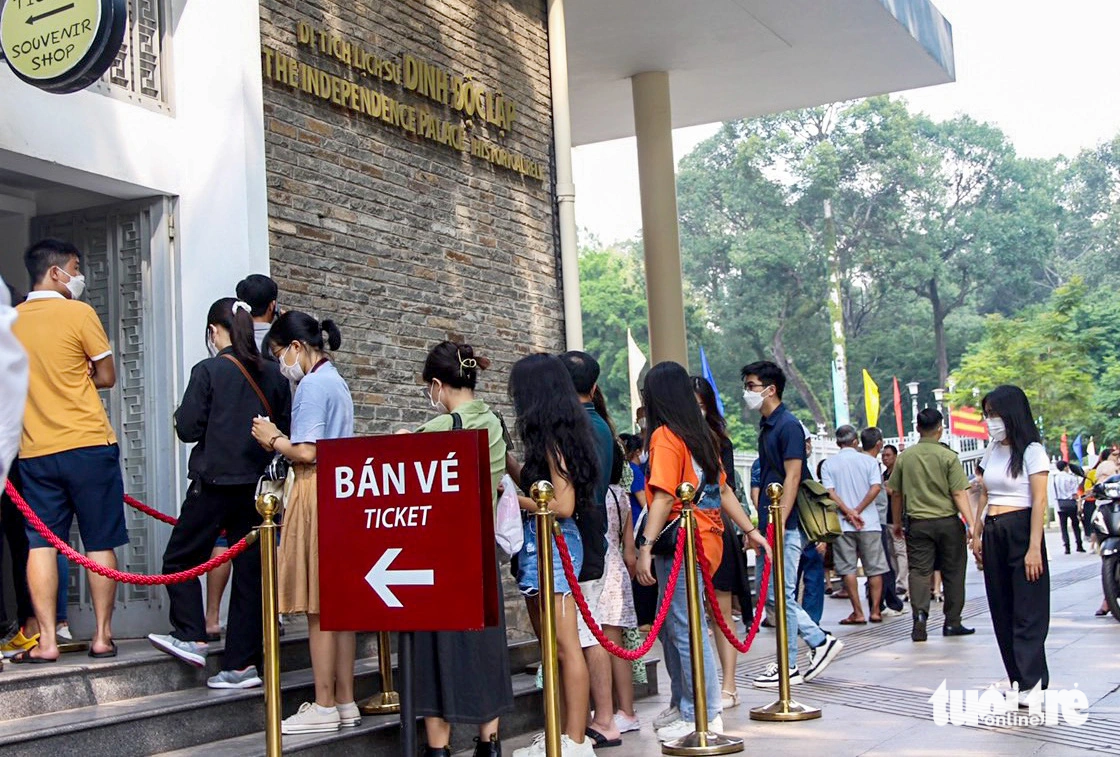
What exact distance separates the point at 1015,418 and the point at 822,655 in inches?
92.8

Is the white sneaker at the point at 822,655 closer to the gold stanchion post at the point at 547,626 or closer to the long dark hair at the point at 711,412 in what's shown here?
the long dark hair at the point at 711,412

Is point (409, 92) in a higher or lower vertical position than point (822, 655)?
higher

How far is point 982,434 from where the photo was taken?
1492 inches

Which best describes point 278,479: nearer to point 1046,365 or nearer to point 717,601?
point 717,601

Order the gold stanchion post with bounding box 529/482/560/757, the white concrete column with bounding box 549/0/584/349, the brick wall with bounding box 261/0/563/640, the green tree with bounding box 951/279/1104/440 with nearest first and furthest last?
1. the gold stanchion post with bounding box 529/482/560/757
2. the brick wall with bounding box 261/0/563/640
3. the white concrete column with bounding box 549/0/584/349
4. the green tree with bounding box 951/279/1104/440

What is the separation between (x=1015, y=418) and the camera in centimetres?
715

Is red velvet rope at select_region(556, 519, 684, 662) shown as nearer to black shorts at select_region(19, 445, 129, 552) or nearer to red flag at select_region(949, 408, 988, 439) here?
black shorts at select_region(19, 445, 129, 552)

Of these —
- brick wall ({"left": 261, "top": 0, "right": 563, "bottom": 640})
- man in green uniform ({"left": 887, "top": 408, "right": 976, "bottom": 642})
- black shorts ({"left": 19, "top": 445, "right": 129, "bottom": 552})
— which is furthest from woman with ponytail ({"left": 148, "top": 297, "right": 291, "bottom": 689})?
man in green uniform ({"left": 887, "top": 408, "right": 976, "bottom": 642})

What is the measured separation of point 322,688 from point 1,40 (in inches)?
142

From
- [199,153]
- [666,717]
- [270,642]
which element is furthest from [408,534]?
[199,153]

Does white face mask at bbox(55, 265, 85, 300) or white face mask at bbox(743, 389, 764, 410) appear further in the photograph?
white face mask at bbox(743, 389, 764, 410)

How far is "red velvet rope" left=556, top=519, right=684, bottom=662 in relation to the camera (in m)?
5.85

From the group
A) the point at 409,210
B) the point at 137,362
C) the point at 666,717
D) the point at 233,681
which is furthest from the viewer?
the point at 409,210

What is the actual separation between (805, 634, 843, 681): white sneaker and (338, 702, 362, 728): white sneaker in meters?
3.68
